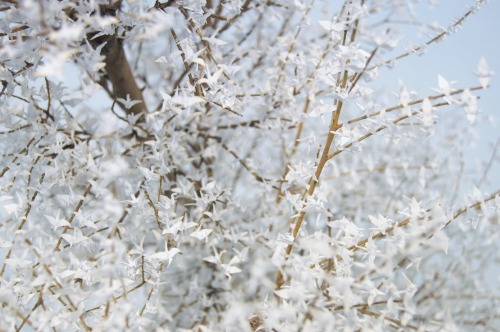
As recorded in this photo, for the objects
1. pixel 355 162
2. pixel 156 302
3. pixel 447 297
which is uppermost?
pixel 156 302

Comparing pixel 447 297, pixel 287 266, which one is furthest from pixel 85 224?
pixel 447 297

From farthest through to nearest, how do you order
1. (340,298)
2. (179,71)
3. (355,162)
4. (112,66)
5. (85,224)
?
(355,162), (179,71), (112,66), (85,224), (340,298)

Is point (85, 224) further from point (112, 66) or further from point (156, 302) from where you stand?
point (112, 66)

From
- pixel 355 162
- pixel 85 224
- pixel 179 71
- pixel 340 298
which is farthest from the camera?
pixel 355 162

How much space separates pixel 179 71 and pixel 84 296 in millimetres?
630

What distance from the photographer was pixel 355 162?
1.32m

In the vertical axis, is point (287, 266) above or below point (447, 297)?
above

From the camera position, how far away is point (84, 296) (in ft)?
1.63

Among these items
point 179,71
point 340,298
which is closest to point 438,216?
point 340,298

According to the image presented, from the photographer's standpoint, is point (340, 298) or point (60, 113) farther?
point (60, 113)

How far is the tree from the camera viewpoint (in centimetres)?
44

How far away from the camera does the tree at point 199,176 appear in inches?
17.4

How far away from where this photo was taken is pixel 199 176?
0.80 metres

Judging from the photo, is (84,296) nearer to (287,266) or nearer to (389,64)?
(287,266)
